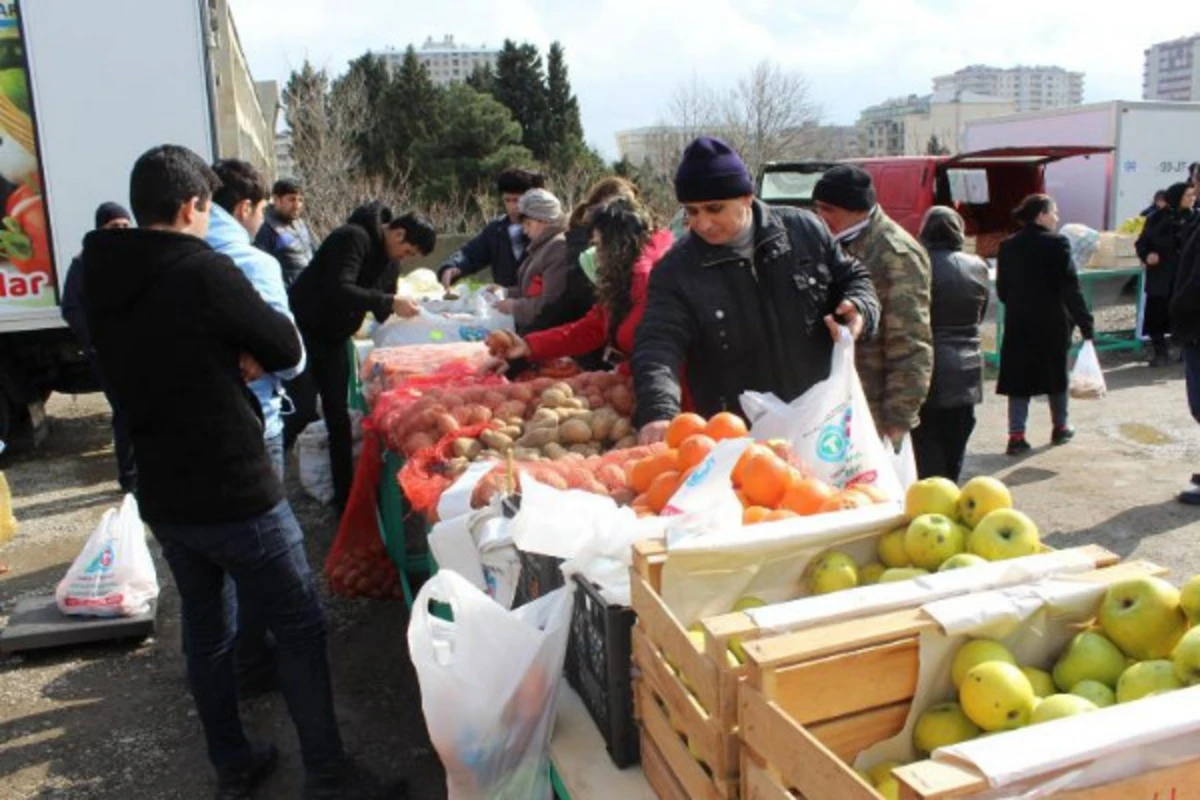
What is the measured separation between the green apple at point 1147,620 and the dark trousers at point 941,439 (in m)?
3.13

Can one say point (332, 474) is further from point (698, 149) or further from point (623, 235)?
point (698, 149)

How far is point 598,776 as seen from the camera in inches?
70.6

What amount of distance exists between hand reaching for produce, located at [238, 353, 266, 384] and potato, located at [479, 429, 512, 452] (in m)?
0.81

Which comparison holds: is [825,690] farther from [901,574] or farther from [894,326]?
[894,326]

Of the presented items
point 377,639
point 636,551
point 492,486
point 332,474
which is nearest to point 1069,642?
point 636,551

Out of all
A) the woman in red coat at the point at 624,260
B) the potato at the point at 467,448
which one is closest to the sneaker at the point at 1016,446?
the woman in red coat at the point at 624,260

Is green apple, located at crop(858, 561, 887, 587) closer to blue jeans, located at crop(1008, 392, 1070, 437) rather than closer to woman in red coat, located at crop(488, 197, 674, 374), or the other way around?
woman in red coat, located at crop(488, 197, 674, 374)

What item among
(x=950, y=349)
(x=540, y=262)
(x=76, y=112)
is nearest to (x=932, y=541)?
(x=950, y=349)

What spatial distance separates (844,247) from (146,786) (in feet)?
10.4

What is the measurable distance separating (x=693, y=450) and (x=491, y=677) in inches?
26.0

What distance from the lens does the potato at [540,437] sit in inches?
126

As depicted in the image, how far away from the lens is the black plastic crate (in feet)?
5.86

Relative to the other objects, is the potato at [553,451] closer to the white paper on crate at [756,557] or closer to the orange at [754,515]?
the orange at [754,515]

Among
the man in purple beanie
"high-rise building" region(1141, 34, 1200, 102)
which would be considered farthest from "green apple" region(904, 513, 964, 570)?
"high-rise building" region(1141, 34, 1200, 102)
